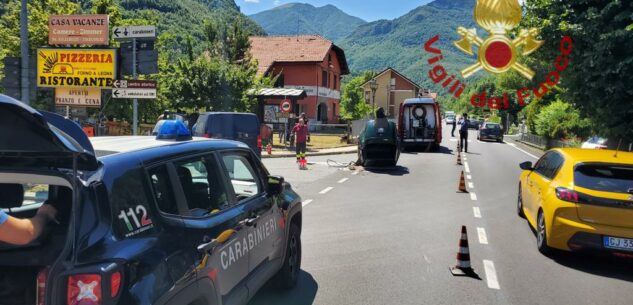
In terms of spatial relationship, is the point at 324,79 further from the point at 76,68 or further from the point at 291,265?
the point at 291,265

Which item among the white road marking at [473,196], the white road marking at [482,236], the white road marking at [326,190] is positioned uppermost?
the white road marking at [473,196]

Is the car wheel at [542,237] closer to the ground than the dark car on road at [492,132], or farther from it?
closer to the ground

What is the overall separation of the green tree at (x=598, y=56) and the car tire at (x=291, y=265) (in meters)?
11.7

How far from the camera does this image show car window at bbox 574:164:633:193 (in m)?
6.25

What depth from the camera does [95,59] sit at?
57.8ft

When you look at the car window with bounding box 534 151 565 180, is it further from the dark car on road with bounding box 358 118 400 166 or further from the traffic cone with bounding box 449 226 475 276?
the dark car on road with bounding box 358 118 400 166

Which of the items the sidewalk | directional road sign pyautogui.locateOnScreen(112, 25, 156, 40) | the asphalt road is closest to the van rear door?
the asphalt road

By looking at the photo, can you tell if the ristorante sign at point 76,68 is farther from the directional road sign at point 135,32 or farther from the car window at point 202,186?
the car window at point 202,186

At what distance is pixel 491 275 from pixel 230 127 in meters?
11.2

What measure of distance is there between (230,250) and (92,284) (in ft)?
4.46

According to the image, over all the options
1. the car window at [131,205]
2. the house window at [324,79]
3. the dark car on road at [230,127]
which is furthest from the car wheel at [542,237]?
the house window at [324,79]

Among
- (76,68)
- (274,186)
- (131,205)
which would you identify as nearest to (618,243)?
(274,186)

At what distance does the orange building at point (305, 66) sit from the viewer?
4860cm

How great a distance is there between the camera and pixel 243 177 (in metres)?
4.66
